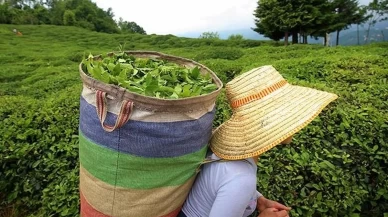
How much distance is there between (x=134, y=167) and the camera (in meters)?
1.36

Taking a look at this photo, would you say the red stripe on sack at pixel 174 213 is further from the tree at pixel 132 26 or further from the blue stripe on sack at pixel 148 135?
the tree at pixel 132 26

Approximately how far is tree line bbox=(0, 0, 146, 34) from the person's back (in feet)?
144

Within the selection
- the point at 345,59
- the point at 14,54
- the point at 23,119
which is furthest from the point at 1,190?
the point at 14,54

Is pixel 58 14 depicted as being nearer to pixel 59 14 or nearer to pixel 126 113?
pixel 59 14

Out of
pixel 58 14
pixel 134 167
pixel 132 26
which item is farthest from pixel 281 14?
pixel 132 26

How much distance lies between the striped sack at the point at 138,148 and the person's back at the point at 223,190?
6 cm

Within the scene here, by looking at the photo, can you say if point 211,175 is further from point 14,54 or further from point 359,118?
point 14,54

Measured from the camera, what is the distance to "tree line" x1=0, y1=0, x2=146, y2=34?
136ft

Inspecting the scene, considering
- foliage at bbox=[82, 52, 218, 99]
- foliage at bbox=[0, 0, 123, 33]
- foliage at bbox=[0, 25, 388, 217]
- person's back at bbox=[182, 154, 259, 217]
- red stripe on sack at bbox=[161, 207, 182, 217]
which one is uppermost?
foliage at bbox=[0, 0, 123, 33]

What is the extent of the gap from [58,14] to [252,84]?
5385cm

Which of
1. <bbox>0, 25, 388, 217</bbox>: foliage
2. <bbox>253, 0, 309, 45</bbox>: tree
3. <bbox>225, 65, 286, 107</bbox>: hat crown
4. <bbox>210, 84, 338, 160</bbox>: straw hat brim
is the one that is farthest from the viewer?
<bbox>253, 0, 309, 45</bbox>: tree

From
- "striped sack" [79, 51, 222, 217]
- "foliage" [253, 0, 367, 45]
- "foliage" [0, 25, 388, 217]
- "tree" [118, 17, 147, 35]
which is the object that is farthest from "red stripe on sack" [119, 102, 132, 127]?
"tree" [118, 17, 147, 35]

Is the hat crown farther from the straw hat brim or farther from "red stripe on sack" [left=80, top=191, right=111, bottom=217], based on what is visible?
"red stripe on sack" [left=80, top=191, right=111, bottom=217]

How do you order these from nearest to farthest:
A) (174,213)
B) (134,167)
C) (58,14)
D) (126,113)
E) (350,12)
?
(126,113)
(134,167)
(174,213)
(350,12)
(58,14)
